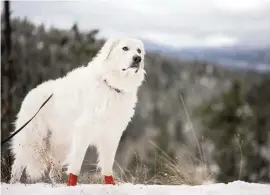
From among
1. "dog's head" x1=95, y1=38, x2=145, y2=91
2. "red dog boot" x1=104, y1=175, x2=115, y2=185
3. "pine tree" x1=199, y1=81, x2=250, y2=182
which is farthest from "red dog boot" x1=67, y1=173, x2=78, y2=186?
"pine tree" x1=199, y1=81, x2=250, y2=182

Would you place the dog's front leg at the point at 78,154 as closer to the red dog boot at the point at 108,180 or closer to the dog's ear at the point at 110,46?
the red dog boot at the point at 108,180

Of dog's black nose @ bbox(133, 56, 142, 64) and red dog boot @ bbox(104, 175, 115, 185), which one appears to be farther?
red dog boot @ bbox(104, 175, 115, 185)

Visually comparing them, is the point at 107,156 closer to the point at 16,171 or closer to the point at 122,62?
the point at 122,62

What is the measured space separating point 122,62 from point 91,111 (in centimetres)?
43

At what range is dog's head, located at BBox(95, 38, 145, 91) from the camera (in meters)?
3.28

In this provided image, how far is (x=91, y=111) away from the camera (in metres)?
3.31

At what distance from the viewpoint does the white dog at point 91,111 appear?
3.31 metres

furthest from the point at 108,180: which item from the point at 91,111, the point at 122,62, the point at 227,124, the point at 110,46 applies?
the point at 227,124

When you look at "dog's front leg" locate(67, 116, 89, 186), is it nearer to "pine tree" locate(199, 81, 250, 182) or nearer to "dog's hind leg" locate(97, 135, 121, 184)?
"dog's hind leg" locate(97, 135, 121, 184)

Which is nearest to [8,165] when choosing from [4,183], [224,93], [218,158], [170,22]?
[4,183]

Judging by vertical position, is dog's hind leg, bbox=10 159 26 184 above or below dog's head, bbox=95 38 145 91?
below

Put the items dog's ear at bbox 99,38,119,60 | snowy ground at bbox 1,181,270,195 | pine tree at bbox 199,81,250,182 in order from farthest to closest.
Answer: pine tree at bbox 199,81,250,182 → dog's ear at bbox 99,38,119,60 → snowy ground at bbox 1,181,270,195

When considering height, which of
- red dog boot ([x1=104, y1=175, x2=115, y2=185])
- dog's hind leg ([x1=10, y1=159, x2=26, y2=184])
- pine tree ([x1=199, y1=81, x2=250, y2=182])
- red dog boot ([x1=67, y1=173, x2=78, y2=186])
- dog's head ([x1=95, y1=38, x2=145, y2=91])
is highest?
dog's head ([x1=95, y1=38, x2=145, y2=91])

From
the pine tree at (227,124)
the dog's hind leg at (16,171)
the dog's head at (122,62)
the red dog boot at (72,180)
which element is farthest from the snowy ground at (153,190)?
the pine tree at (227,124)
